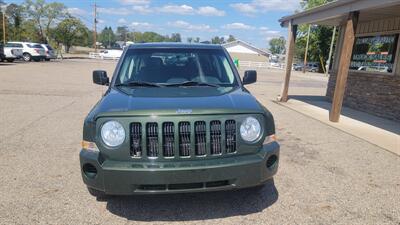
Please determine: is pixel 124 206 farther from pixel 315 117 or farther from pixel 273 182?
pixel 315 117

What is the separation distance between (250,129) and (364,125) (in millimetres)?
6238

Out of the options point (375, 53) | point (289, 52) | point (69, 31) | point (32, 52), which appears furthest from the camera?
point (69, 31)

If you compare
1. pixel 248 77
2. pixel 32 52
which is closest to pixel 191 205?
pixel 248 77

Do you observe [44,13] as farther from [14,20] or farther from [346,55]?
[346,55]

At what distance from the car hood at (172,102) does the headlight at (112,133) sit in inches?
3.9

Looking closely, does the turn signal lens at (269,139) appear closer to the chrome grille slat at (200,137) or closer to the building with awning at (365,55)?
the chrome grille slat at (200,137)

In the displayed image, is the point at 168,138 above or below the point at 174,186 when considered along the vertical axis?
above

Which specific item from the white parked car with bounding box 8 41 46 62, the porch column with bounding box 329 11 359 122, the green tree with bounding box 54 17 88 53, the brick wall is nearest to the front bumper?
the porch column with bounding box 329 11 359 122

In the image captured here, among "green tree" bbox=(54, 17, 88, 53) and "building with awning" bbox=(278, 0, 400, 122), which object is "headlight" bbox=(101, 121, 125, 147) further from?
"green tree" bbox=(54, 17, 88, 53)

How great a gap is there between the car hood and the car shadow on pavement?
1089mm

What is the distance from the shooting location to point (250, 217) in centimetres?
342

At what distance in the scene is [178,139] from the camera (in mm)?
3014

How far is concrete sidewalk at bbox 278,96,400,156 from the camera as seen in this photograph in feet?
22.2

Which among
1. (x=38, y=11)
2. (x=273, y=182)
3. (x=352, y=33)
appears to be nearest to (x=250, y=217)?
(x=273, y=182)
